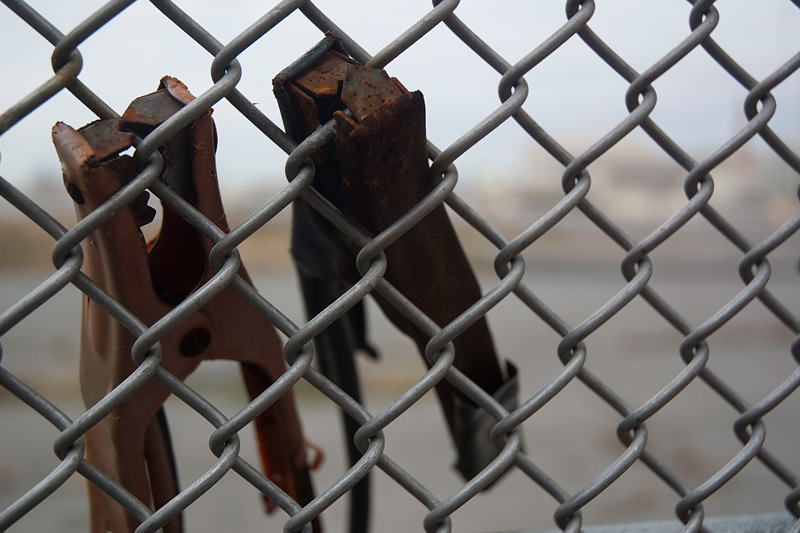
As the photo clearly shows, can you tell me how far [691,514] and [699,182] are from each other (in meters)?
0.49

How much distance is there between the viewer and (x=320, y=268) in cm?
91

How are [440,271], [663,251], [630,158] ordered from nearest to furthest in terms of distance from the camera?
[440,271] < [663,251] < [630,158]

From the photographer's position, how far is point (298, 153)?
619 mm

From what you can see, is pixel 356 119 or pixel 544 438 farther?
pixel 544 438

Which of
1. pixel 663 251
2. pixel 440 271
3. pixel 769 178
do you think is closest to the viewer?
pixel 440 271

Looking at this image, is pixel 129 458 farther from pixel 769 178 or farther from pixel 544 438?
pixel 769 178

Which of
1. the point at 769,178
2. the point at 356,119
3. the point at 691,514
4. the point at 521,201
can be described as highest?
the point at 521,201

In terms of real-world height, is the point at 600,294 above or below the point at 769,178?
below

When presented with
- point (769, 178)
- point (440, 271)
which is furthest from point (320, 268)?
point (769, 178)

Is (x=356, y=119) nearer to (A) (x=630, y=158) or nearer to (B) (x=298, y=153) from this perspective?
(B) (x=298, y=153)

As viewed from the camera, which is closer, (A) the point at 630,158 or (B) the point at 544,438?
(B) the point at 544,438

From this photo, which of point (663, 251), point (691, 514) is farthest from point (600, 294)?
point (691, 514)

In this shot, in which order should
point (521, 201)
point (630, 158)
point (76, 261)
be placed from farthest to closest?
point (630, 158), point (521, 201), point (76, 261)

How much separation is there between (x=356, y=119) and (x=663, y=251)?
1064 centimetres
